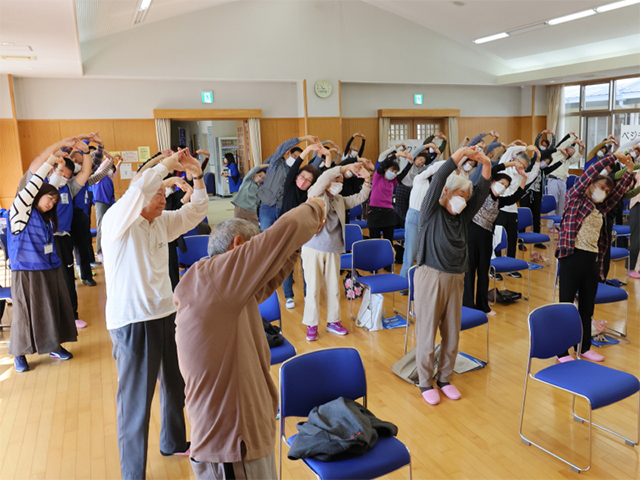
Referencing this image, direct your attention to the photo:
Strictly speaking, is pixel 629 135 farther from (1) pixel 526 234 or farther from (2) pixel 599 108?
(2) pixel 599 108

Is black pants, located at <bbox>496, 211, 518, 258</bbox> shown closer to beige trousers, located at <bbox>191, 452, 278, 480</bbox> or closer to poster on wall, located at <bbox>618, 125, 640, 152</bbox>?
poster on wall, located at <bbox>618, 125, 640, 152</bbox>

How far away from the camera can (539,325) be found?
324cm

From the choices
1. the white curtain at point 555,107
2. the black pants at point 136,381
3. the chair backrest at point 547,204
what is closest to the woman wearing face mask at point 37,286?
the black pants at point 136,381

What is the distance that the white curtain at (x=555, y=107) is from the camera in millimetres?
13648

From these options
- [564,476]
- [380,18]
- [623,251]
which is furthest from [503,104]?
[564,476]

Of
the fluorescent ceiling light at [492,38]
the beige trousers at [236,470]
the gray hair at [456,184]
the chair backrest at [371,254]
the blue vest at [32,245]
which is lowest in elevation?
the beige trousers at [236,470]

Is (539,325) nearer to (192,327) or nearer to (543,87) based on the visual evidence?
(192,327)

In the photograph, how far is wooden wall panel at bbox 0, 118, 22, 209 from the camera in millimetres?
9695

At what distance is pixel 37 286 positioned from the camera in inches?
175

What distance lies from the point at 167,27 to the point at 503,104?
9.57 meters

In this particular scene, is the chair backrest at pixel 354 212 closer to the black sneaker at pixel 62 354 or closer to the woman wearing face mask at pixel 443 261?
the woman wearing face mask at pixel 443 261

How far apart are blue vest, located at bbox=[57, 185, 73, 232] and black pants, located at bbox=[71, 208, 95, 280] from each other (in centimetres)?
97

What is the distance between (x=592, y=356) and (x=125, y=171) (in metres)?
9.77

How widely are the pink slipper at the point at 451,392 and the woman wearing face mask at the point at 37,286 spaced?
3.52 metres
